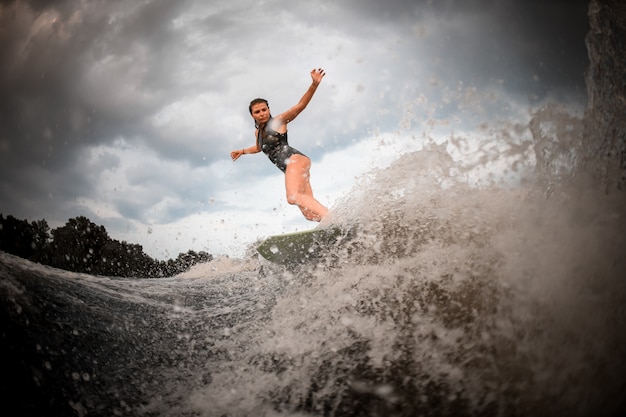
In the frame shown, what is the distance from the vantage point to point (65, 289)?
3.33 metres

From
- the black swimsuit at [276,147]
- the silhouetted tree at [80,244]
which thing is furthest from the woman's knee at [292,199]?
the silhouetted tree at [80,244]

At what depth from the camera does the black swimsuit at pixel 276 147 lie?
4574 mm

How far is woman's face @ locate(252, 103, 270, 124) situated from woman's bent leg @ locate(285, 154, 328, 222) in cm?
76

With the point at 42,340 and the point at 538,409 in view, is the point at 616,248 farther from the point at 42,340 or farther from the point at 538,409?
the point at 42,340

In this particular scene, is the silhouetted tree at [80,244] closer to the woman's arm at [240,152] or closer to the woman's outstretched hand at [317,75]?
the woman's arm at [240,152]

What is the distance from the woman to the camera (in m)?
4.18

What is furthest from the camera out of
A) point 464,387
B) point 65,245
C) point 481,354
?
point 65,245

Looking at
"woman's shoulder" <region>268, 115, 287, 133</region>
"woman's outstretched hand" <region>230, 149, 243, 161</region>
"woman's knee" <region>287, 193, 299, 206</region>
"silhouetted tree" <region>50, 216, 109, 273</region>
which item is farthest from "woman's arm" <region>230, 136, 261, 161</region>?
"silhouetted tree" <region>50, 216, 109, 273</region>

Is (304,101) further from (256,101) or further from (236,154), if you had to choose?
(236,154)

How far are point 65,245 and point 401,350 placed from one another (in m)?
25.6

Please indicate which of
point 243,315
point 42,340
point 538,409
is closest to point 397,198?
point 538,409

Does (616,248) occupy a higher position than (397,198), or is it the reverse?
(397,198)

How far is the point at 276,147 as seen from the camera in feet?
15.3

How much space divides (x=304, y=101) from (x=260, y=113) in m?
0.69
